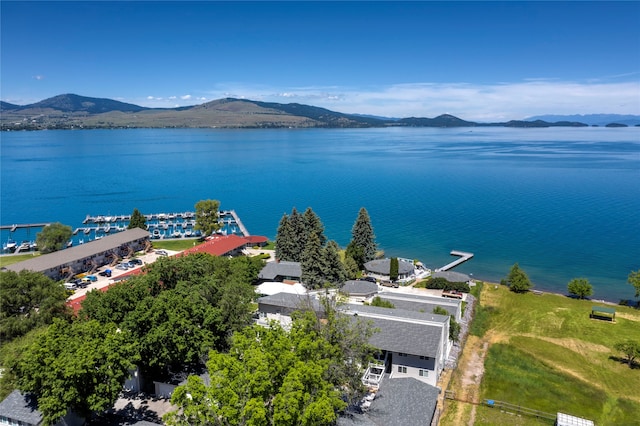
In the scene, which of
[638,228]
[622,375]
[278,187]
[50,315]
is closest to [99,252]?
[50,315]

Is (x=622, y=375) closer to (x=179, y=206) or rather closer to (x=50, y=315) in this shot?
(x=50, y=315)

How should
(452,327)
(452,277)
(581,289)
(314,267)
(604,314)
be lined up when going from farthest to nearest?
(452,277)
(314,267)
(581,289)
(604,314)
(452,327)

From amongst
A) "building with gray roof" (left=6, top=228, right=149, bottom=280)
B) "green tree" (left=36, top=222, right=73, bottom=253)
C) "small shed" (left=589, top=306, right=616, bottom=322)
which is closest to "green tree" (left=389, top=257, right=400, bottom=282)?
"small shed" (left=589, top=306, right=616, bottom=322)

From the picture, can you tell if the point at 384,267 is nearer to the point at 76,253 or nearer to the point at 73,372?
the point at 73,372

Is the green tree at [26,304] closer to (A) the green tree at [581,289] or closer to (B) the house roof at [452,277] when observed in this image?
(B) the house roof at [452,277]


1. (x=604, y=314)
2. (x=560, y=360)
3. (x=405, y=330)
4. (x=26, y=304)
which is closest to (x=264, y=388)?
(x=405, y=330)

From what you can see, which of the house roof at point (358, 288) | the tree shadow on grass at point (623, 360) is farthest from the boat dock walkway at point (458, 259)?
the tree shadow on grass at point (623, 360)
